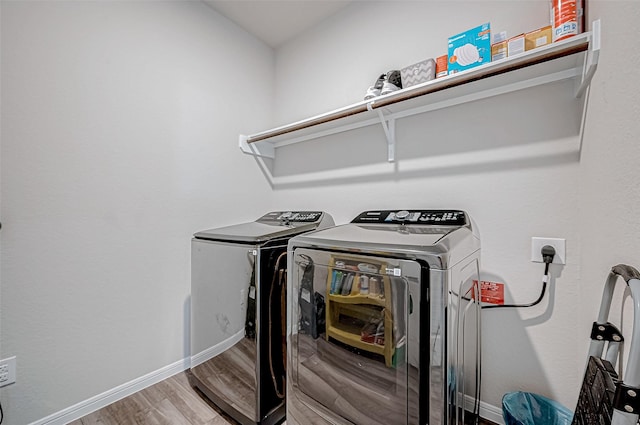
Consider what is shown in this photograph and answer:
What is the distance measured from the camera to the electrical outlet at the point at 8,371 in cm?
130

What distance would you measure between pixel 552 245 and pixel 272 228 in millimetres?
1464

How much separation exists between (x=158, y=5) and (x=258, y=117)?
964mm

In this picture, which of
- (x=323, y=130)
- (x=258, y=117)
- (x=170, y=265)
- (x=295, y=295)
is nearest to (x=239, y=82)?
(x=258, y=117)

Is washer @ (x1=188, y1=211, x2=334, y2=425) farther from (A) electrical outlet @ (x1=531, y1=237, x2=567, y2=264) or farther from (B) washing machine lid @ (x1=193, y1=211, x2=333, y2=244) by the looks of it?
(A) electrical outlet @ (x1=531, y1=237, x2=567, y2=264)

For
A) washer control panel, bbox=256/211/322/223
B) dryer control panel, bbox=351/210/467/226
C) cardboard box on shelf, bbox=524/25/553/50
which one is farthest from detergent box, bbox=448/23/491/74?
washer control panel, bbox=256/211/322/223

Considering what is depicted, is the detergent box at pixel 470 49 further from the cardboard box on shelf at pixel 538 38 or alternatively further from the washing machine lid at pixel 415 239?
the washing machine lid at pixel 415 239

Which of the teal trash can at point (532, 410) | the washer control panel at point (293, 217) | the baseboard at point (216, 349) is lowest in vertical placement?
the teal trash can at point (532, 410)

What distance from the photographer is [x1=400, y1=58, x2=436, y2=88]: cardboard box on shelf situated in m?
1.55

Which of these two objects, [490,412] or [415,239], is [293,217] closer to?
[415,239]

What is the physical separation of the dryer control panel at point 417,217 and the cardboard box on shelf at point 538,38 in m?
0.80

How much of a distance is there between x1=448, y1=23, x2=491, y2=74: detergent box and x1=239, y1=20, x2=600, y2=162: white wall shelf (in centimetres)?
9

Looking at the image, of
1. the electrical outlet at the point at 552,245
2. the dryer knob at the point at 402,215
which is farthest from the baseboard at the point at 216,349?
the electrical outlet at the point at 552,245

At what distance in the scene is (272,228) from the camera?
1.80m

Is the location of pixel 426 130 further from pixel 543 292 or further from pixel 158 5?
pixel 158 5
